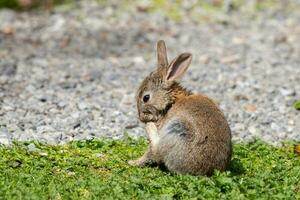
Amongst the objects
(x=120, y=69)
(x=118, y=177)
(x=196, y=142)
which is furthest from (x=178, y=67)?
(x=120, y=69)

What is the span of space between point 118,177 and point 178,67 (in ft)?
5.52

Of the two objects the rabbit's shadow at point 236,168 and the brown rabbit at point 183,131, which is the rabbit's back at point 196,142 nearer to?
the brown rabbit at point 183,131

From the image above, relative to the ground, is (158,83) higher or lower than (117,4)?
higher

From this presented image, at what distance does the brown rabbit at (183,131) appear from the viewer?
808 centimetres

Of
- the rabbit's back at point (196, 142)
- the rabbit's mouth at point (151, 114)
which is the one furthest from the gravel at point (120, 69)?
the rabbit's back at point (196, 142)

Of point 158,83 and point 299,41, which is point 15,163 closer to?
point 158,83

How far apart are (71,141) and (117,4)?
1020 cm

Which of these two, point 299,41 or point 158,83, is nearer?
point 158,83

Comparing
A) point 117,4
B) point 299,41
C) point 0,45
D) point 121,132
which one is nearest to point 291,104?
point 121,132

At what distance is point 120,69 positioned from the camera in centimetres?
1438

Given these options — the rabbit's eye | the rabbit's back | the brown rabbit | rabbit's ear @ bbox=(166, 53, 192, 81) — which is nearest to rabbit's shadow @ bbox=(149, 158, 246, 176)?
the brown rabbit

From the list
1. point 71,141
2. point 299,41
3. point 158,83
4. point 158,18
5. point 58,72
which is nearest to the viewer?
point 158,83

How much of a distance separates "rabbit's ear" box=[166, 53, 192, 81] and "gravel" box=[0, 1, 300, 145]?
1.59 metres

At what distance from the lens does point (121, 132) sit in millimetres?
10391
